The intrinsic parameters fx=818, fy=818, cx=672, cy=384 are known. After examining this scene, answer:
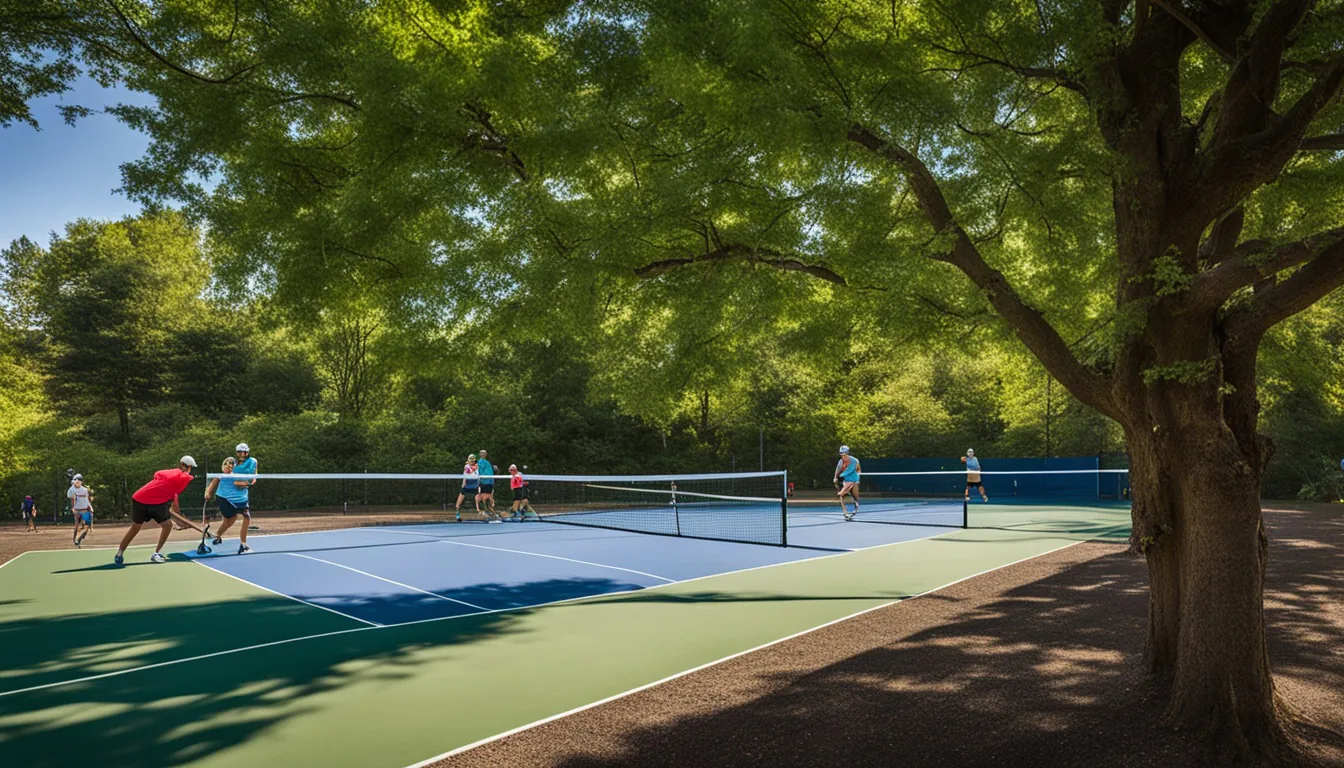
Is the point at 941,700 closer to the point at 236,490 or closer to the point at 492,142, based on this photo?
the point at 492,142

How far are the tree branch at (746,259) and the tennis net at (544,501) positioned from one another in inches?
472

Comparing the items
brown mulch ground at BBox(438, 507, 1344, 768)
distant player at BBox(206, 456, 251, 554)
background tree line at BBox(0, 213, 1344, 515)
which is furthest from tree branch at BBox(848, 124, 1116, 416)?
background tree line at BBox(0, 213, 1344, 515)

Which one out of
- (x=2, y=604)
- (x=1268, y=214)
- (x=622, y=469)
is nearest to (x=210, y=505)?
(x=2, y=604)

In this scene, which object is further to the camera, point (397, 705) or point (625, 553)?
point (625, 553)

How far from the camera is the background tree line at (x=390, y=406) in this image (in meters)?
33.6

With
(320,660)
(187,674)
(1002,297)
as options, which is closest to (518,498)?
(320,660)

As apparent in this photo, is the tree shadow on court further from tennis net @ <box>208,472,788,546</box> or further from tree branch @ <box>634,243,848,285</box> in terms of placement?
tennis net @ <box>208,472,788,546</box>

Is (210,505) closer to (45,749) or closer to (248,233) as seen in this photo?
(248,233)

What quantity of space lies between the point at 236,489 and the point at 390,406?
3046 cm

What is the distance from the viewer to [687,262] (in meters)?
10.8

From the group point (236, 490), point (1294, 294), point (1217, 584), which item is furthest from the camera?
point (236, 490)

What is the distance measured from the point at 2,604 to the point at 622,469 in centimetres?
3043

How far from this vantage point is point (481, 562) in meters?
14.8

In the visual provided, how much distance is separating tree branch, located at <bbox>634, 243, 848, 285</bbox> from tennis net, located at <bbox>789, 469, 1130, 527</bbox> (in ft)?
40.1
